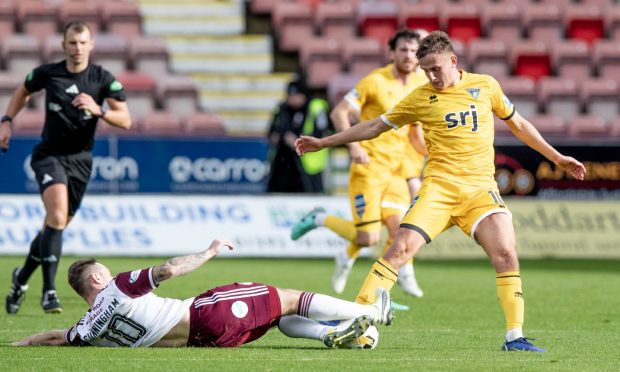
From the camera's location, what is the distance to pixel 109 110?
10.7 m

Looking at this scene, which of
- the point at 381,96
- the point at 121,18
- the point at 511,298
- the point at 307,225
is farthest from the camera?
the point at 121,18

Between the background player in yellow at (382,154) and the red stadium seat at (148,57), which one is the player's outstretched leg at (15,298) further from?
the red stadium seat at (148,57)

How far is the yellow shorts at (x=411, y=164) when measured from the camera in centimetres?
1206

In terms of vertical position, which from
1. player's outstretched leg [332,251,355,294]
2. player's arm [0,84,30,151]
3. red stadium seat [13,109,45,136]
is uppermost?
player's arm [0,84,30,151]

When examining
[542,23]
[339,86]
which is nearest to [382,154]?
[339,86]

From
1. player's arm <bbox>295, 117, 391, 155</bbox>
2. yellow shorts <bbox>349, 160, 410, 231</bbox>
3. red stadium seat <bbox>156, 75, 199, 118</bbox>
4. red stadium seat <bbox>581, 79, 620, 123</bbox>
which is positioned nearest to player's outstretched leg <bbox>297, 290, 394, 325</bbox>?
player's arm <bbox>295, 117, 391, 155</bbox>

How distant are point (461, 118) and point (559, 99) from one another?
14.3 m

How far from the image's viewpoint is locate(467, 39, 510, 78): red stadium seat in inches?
891

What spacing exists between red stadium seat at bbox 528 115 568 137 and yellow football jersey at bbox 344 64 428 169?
9566 millimetres

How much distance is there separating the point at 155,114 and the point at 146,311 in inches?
532

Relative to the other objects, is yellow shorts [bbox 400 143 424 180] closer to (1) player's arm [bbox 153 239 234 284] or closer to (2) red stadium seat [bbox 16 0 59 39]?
(1) player's arm [bbox 153 239 234 284]

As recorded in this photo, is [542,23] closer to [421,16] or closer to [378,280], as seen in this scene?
[421,16]

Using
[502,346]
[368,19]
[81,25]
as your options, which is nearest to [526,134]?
[502,346]

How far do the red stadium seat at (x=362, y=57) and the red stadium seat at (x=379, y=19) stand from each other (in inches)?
33.6
